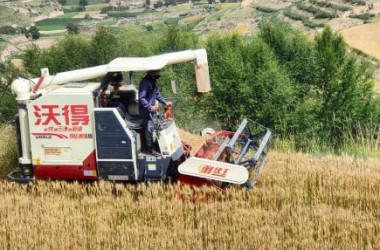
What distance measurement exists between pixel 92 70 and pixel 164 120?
1.62 metres

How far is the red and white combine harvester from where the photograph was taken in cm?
970

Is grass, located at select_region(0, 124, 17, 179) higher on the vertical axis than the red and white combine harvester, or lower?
lower

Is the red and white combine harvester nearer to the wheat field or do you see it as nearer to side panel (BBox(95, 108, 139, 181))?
side panel (BBox(95, 108, 139, 181))

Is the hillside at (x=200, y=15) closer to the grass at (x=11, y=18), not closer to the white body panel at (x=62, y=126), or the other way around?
the grass at (x=11, y=18)

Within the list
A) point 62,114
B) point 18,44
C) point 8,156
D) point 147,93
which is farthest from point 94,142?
point 18,44

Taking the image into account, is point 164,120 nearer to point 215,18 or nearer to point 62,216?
point 62,216

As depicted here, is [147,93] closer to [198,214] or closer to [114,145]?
[114,145]

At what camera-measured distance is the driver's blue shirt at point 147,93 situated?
9997 mm

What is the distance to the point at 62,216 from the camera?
895 cm

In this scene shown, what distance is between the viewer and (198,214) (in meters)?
8.87

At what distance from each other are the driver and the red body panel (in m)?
0.95

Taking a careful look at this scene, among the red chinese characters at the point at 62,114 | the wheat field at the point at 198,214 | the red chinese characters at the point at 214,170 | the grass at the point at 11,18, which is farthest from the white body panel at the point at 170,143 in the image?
the grass at the point at 11,18

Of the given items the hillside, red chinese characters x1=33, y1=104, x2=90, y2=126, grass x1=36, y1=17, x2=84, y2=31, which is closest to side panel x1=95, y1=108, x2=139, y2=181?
red chinese characters x1=33, y1=104, x2=90, y2=126

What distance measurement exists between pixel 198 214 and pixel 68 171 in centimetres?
252
